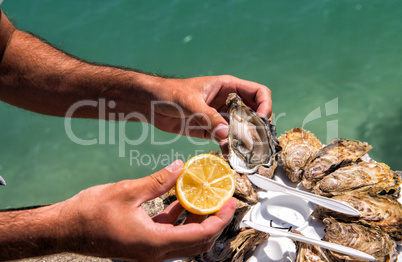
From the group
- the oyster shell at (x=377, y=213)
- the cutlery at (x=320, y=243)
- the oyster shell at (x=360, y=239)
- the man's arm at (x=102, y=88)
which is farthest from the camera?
the man's arm at (x=102, y=88)

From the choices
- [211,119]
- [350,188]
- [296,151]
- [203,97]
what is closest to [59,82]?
[203,97]

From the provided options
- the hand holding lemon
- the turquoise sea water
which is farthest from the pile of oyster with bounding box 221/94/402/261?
the turquoise sea water

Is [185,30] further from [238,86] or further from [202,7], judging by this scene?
[238,86]

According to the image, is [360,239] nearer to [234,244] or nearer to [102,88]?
[234,244]

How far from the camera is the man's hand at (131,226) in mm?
1276

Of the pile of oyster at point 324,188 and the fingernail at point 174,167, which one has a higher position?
the fingernail at point 174,167

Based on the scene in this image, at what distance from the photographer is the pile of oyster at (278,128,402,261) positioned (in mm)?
1597

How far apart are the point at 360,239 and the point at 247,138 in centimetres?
75

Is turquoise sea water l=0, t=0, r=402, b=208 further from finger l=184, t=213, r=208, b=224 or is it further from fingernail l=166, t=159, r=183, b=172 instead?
fingernail l=166, t=159, r=183, b=172

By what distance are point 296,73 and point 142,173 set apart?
105 inches

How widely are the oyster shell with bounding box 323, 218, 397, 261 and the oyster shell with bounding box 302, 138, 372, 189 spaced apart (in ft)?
1.15

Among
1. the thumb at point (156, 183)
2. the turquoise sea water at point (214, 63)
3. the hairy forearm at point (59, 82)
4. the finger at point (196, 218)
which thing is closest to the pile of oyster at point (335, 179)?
the finger at point (196, 218)

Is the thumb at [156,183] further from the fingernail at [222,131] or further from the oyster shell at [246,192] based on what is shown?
the oyster shell at [246,192]

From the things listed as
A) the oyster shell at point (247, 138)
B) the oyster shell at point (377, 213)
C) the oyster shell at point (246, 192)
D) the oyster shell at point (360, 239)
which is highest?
the oyster shell at point (247, 138)
